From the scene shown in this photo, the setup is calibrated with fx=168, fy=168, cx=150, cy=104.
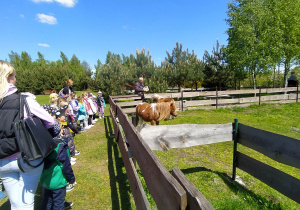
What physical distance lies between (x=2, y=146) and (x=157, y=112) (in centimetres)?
480

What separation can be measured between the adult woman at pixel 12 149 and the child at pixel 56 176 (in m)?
0.35

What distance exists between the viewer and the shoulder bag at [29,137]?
4.97ft

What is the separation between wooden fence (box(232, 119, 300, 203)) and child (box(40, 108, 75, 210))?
273 cm

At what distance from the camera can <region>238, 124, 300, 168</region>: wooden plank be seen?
2119 mm

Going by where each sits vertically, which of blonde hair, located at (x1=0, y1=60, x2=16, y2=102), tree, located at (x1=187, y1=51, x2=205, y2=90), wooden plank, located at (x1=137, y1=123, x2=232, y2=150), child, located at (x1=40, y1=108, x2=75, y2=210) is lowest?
child, located at (x1=40, y1=108, x2=75, y2=210)

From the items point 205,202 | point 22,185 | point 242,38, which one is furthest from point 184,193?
point 242,38

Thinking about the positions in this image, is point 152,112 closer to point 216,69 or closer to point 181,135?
point 181,135

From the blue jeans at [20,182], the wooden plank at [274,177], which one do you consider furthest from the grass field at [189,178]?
the blue jeans at [20,182]

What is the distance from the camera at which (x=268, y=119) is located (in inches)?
309

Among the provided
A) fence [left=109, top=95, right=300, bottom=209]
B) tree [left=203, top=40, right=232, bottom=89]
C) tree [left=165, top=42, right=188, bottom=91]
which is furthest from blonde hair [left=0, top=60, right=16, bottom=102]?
tree [left=203, top=40, right=232, bottom=89]

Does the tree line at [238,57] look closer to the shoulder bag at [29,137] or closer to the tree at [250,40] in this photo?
the tree at [250,40]

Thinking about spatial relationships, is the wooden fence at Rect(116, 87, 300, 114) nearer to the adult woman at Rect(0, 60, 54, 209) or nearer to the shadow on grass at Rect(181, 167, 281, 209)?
the shadow on grass at Rect(181, 167, 281, 209)

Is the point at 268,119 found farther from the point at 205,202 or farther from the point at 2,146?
the point at 2,146

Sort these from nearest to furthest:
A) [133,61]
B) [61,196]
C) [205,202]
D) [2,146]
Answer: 1. [205,202]
2. [2,146]
3. [61,196]
4. [133,61]
